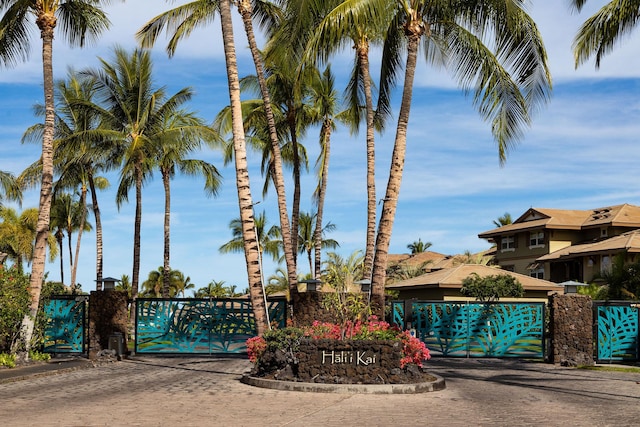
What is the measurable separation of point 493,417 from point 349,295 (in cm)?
593

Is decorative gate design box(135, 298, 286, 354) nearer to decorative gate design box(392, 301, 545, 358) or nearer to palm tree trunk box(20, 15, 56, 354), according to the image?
palm tree trunk box(20, 15, 56, 354)

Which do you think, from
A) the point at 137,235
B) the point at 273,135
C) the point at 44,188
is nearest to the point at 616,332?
the point at 273,135

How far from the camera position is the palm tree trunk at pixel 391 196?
1961 cm

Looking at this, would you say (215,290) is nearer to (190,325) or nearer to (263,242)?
(263,242)

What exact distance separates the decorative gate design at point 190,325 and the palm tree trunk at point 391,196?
220 inches

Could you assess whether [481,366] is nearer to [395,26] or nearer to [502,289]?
[395,26]

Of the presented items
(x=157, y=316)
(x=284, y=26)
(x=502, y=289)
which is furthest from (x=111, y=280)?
(x=502, y=289)

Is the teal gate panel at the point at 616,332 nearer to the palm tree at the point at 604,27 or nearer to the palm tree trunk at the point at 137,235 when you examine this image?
the palm tree at the point at 604,27

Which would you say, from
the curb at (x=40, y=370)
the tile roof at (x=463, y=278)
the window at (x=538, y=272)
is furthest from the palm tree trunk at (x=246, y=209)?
the window at (x=538, y=272)

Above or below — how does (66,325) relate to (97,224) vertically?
below

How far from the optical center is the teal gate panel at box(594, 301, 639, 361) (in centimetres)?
2495

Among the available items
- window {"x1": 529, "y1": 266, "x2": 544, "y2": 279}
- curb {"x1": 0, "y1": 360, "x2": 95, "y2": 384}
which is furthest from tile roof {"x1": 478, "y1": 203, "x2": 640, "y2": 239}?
curb {"x1": 0, "y1": 360, "x2": 95, "y2": 384}

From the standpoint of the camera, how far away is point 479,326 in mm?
25953

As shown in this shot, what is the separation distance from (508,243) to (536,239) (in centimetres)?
331
